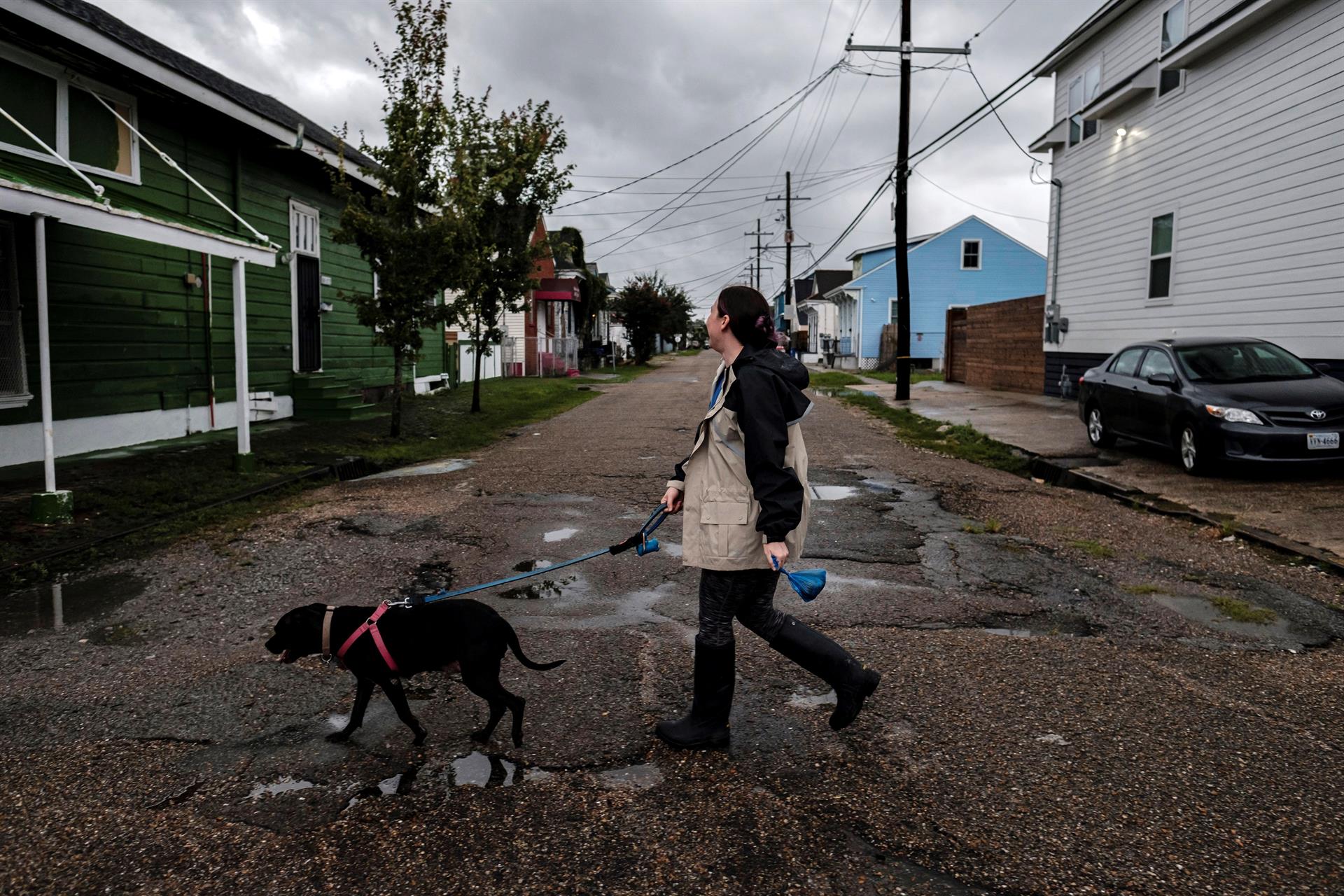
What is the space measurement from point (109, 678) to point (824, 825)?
333 centimetres

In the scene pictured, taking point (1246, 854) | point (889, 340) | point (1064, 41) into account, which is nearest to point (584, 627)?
point (1246, 854)

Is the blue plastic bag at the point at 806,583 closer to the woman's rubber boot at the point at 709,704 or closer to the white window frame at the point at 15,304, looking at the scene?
the woman's rubber boot at the point at 709,704

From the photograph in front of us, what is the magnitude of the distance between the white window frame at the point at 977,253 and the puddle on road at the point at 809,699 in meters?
41.0

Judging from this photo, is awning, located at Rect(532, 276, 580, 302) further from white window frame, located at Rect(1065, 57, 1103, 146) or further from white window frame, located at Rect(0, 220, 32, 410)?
white window frame, located at Rect(0, 220, 32, 410)

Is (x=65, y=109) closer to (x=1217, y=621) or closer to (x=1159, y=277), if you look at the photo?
(x=1217, y=621)

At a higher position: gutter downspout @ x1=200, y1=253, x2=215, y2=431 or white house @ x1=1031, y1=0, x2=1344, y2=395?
white house @ x1=1031, y1=0, x2=1344, y2=395

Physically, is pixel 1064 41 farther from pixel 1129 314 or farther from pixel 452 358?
pixel 452 358

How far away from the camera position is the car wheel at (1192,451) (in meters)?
9.73

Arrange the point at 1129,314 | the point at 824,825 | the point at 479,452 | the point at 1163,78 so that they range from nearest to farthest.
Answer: the point at 824,825 → the point at 479,452 → the point at 1163,78 → the point at 1129,314

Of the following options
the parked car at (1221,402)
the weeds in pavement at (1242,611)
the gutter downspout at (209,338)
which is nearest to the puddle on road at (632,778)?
the weeds in pavement at (1242,611)

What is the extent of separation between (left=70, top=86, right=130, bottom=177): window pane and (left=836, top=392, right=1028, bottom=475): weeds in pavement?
10.8m

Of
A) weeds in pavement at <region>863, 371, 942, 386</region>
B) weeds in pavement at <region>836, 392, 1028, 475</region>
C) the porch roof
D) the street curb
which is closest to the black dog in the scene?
the porch roof

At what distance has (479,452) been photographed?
12.3 m

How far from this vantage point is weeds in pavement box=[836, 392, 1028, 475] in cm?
1166
